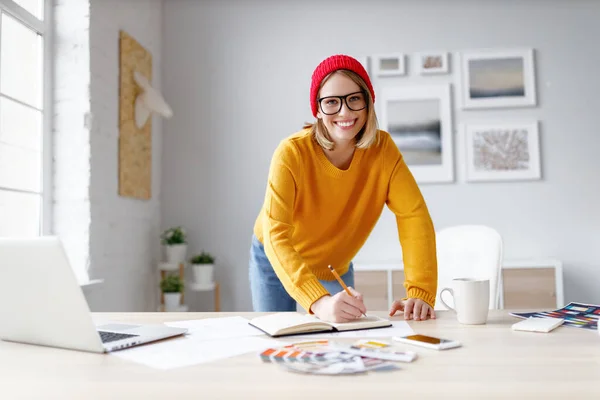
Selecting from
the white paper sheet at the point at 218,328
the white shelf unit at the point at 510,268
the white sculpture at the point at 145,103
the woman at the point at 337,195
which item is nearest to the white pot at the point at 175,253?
the white sculpture at the point at 145,103

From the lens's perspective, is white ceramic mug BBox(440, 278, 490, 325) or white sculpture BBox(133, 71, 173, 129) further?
white sculpture BBox(133, 71, 173, 129)

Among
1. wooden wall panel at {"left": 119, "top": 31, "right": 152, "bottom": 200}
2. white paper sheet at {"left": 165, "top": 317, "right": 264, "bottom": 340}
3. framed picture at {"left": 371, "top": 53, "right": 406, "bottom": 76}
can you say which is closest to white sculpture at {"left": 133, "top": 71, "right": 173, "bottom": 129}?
wooden wall panel at {"left": 119, "top": 31, "right": 152, "bottom": 200}

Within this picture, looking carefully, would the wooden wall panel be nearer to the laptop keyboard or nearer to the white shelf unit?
the white shelf unit

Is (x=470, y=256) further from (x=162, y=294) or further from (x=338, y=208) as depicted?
(x=162, y=294)

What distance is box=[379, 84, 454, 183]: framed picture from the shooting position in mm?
3451

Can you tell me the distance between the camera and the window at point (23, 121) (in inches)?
94.0

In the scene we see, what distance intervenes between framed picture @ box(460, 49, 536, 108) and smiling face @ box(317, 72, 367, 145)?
83.7 inches

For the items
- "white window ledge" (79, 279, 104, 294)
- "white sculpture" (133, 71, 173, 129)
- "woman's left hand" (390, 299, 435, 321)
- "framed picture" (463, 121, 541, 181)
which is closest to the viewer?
"woman's left hand" (390, 299, 435, 321)

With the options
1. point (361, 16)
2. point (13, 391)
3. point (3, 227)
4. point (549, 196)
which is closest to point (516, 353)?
point (13, 391)

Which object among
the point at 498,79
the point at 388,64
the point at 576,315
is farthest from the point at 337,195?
the point at 498,79

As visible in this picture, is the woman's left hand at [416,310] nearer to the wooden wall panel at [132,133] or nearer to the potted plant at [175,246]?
the wooden wall panel at [132,133]

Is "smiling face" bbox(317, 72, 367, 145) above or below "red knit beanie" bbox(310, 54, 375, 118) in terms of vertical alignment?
below

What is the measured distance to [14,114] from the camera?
2.45m

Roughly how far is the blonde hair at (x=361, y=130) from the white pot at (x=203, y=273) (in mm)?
1888
